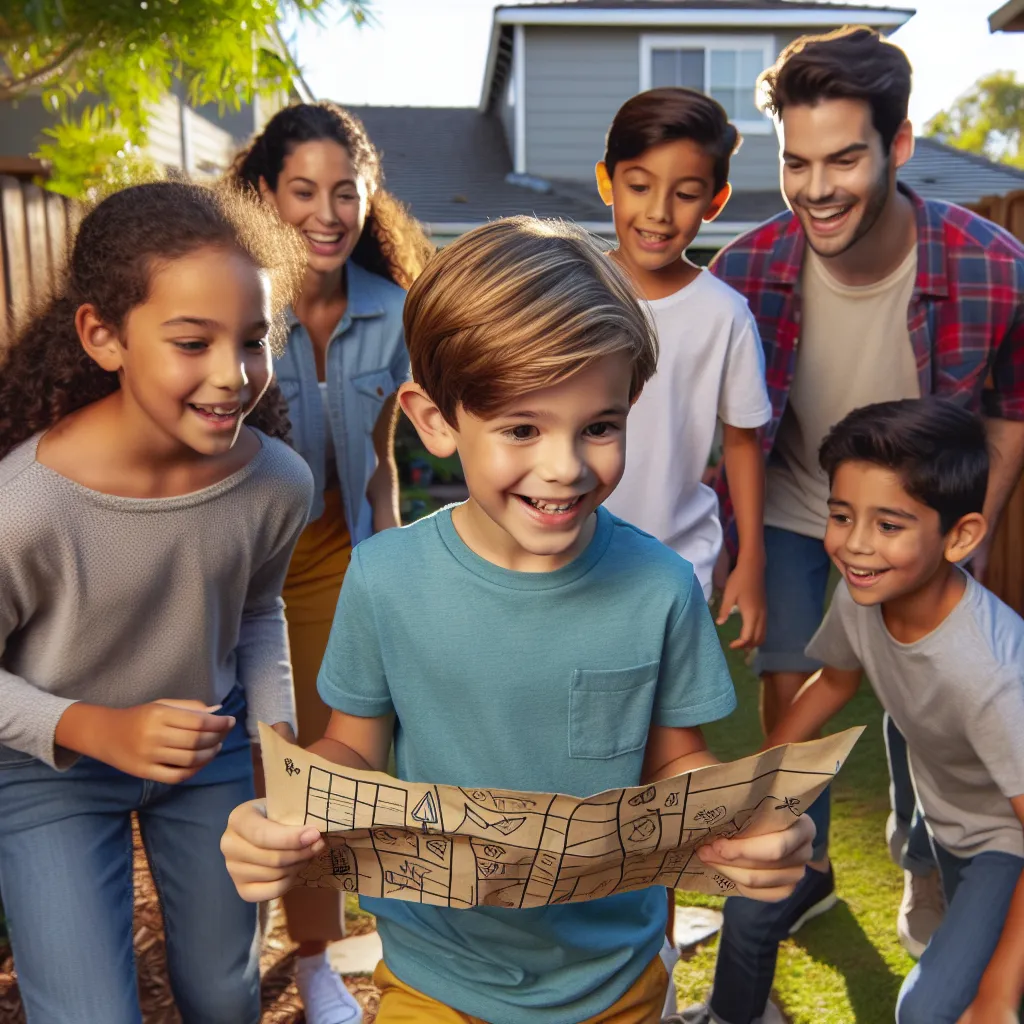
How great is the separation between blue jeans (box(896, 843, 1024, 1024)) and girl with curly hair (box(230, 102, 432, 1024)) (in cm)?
149

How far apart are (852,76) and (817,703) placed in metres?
1.53

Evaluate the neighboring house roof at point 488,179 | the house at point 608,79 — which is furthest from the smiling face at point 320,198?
the house at point 608,79

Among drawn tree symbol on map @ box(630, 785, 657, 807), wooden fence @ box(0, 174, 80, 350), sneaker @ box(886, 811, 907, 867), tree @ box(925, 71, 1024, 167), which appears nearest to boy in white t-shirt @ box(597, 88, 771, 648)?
sneaker @ box(886, 811, 907, 867)

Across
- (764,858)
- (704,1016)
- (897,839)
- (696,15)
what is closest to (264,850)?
(764,858)

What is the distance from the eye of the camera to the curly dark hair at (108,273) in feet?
7.27

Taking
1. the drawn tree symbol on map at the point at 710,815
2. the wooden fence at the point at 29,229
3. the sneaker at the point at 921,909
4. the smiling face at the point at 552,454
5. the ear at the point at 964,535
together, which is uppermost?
the wooden fence at the point at 29,229

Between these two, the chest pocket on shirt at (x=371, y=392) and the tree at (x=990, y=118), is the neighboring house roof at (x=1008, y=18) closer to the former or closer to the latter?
the chest pocket on shirt at (x=371, y=392)

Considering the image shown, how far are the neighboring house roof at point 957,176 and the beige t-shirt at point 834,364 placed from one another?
1385 cm

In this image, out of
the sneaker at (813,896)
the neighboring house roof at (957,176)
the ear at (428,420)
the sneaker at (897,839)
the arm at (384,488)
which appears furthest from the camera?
the neighboring house roof at (957,176)

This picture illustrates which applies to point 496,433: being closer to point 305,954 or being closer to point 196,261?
point 196,261

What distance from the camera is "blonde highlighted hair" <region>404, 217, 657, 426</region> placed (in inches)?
67.2

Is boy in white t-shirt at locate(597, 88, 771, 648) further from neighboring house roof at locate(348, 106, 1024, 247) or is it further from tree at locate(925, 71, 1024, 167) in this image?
tree at locate(925, 71, 1024, 167)

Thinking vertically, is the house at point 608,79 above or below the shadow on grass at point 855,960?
above

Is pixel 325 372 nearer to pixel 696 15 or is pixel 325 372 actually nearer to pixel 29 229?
pixel 29 229
